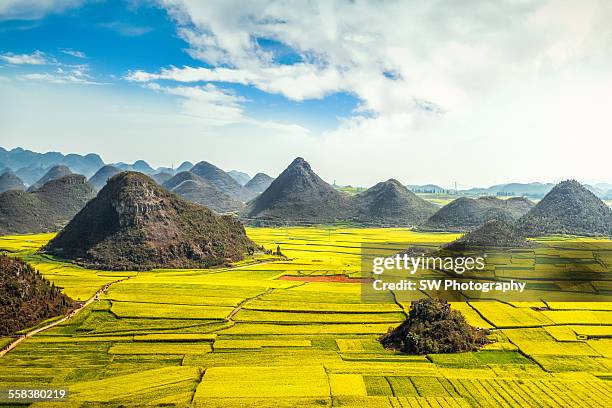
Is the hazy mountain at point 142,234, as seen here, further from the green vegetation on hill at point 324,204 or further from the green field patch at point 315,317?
the green vegetation on hill at point 324,204

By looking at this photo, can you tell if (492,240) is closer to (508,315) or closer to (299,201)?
(508,315)

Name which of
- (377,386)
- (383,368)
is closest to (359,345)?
(383,368)

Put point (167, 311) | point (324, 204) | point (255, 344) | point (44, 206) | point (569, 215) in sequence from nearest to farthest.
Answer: point (255, 344) < point (167, 311) < point (569, 215) < point (44, 206) < point (324, 204)

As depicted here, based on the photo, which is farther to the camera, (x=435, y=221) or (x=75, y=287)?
(x=435, y=221)

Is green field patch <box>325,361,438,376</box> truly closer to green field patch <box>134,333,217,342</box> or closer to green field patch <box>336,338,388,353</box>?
green field patch <box>336,338,388,353</box>

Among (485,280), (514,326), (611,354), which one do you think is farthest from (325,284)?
(611,354)

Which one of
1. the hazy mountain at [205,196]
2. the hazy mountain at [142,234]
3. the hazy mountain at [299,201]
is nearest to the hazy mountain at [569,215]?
the hazy mountain at [299,201]

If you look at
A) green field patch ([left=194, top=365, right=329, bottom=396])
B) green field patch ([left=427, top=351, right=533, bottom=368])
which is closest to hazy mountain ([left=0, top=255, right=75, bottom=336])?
green field patch ([left=194, top=365, right=329, bottom=396])

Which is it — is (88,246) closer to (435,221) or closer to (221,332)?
(221,332)
